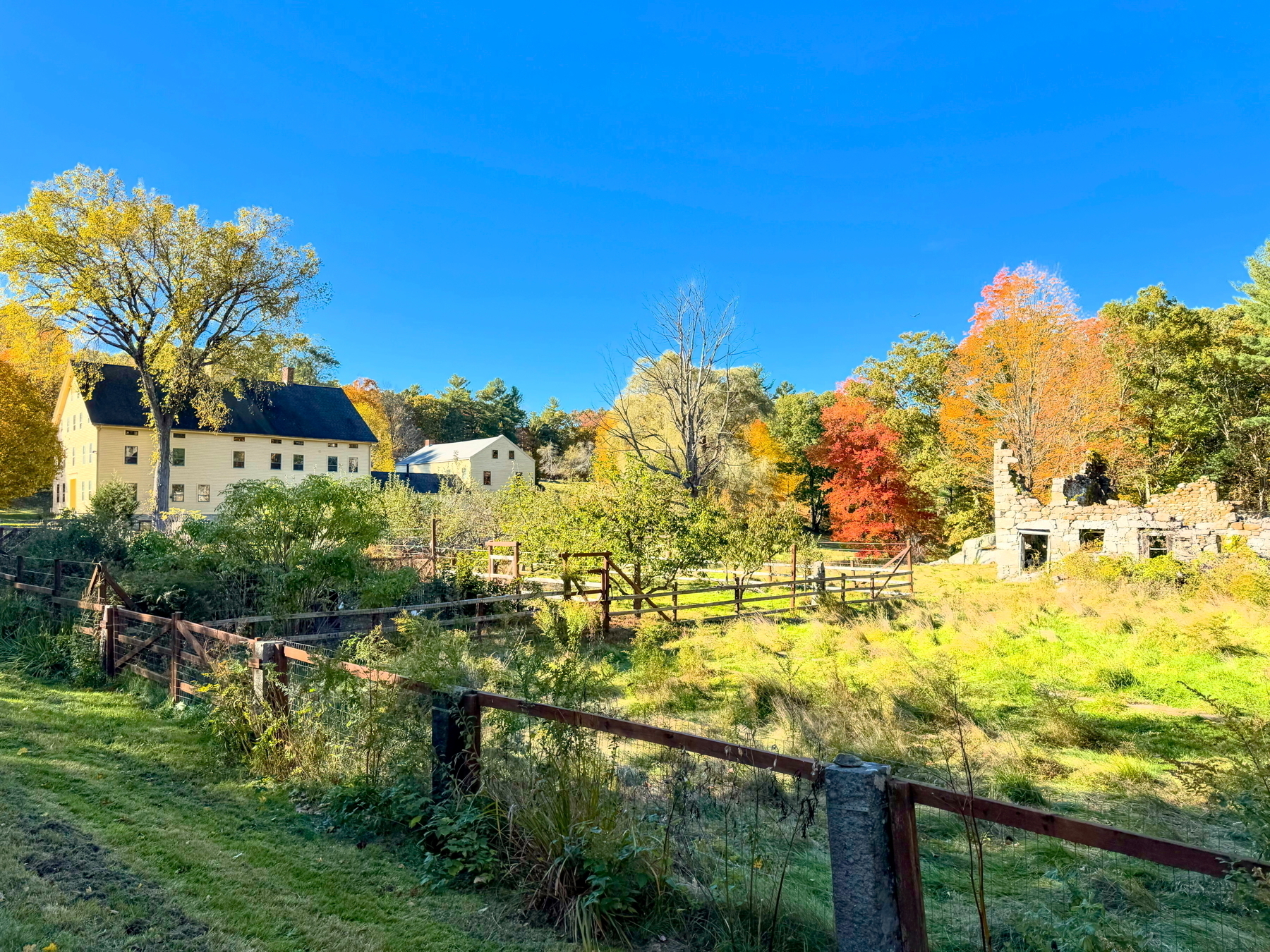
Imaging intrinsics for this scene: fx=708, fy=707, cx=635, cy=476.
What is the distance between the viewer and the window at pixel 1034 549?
2497 cm

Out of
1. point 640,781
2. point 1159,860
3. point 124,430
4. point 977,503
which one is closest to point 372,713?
point 640,781

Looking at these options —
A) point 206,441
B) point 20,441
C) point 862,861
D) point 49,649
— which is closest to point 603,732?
point 862,861

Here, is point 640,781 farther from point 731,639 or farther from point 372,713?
point 731,639

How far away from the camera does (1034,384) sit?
30.6 metres

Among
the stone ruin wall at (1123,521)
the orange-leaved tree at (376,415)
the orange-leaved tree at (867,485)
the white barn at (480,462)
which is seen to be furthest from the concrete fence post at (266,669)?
the orange-leaved tree at (376,415)

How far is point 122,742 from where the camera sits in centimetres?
629

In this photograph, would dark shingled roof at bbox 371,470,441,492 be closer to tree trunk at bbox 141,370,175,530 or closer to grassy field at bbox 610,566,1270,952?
tree trunk at bbox 141,370,175,530

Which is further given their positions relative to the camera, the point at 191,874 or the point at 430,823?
the point at 430,823

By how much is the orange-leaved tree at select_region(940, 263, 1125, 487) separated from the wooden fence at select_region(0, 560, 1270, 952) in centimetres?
3064

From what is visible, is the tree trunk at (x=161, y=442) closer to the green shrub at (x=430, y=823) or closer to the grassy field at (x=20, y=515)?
the grassy field at (x=20, y=515)

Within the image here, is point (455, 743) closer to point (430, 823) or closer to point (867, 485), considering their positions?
point (430, 823)

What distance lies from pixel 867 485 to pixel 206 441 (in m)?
38.0

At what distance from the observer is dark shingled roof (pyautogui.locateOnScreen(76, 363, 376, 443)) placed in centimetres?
4006

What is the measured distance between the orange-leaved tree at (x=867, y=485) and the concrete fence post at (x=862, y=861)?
99.8 ft
